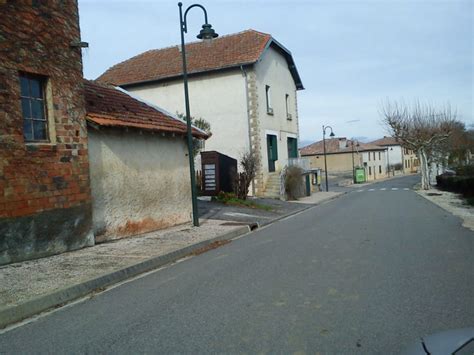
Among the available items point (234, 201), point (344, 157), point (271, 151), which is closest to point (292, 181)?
point (271, 151)

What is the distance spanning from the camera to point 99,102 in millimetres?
11125

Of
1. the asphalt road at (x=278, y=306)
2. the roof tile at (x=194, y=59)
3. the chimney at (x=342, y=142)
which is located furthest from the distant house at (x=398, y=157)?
the asphalt road at (x=278, y=306)

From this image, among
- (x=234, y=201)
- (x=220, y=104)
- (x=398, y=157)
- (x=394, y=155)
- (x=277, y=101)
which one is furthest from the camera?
(x=394, y=155)

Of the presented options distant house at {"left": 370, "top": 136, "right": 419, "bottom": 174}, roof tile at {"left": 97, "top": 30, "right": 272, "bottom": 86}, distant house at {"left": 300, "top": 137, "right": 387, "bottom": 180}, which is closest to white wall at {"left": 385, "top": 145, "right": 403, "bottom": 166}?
distant house at {"left": 370, "top": 136, "right": 419, "bottom": 174}

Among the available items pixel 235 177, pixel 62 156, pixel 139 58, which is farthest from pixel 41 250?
pixel 139 58

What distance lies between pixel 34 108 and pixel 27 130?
1.65 feet

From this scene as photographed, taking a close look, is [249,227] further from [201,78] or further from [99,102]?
[201,78]

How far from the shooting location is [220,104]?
25.2 m

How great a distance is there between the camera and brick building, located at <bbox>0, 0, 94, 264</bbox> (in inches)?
297

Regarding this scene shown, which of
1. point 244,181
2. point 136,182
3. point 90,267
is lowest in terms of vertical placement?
point 90,267

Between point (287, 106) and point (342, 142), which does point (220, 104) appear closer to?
point (287, 106)

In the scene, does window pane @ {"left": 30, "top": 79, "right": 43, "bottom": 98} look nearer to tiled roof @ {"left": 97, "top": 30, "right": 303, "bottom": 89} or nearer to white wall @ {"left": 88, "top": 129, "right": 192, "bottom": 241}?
white wall @ {"left": 88, "top": 129, "right": 192, "bottom": 241}

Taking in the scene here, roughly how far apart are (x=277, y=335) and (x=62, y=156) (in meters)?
6.41

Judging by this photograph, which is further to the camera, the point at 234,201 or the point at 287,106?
the point at 287,106
